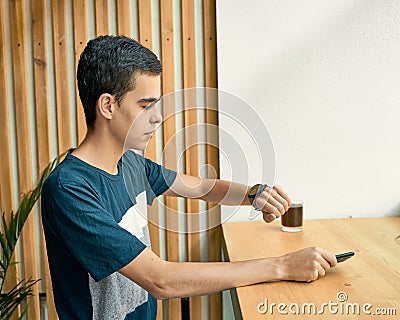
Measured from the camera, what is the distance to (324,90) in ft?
7.81

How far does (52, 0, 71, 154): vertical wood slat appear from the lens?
2381 millimetres

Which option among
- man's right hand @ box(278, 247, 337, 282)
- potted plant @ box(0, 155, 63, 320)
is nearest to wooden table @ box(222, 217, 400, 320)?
man's right hand @ box(278, 247, 337, 282)

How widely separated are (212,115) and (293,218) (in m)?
0.54

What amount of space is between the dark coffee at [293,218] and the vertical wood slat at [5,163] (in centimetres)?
105

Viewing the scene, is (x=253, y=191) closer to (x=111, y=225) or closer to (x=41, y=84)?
(x=111, y=225)

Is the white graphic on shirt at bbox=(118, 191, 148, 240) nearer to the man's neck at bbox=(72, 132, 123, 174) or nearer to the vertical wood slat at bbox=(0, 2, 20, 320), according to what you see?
the man's neck at bbox=(72, 132, 123, 174)

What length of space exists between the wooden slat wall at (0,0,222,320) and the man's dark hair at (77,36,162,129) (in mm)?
880

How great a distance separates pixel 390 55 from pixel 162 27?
0.84 m

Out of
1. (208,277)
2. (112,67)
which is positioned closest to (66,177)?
(112,67)

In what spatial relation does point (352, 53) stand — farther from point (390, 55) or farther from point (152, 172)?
point (152, 172)

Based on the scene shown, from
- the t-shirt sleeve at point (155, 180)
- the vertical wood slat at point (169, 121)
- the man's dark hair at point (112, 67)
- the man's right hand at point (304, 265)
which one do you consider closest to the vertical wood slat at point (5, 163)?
the vertical wood slat at point (169, 121)

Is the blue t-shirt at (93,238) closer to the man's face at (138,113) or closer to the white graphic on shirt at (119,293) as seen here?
the white graphic on shirt at (119,293)

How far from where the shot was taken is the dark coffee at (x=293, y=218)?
6.93ft

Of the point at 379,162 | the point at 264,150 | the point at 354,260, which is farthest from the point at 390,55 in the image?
the point at 354,260
